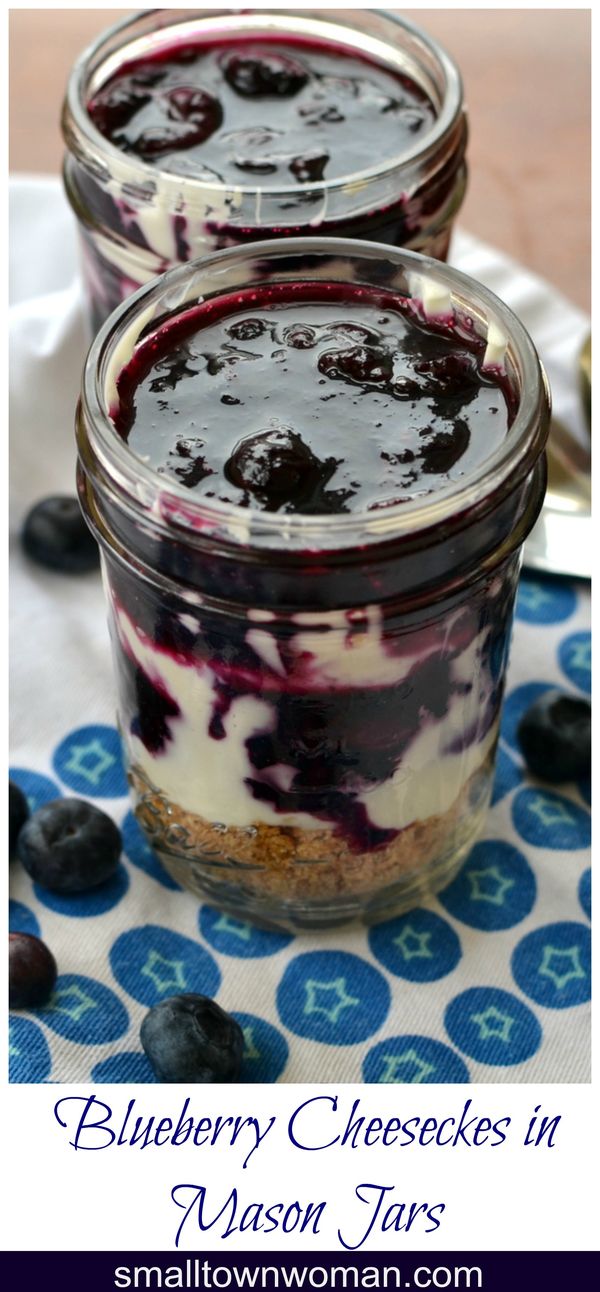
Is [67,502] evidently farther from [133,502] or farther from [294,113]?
[133,502]

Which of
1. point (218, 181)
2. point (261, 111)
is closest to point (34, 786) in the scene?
point (218, 181)

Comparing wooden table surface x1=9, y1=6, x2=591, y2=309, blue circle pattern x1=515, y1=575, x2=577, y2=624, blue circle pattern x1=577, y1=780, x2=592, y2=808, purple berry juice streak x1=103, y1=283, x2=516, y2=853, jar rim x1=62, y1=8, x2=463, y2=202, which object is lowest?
blue circle pattern x1=577, y1=780, x2=592, y2=808

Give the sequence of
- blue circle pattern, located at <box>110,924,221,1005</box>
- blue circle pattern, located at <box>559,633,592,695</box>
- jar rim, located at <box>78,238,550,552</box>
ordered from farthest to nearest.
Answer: blue circle pattern, located at <box>559,633,592,695</box> < blue circle pattern, located at <box>110,924,221,1005</box> < jar rim, located at <box>78,238,550,552</box>

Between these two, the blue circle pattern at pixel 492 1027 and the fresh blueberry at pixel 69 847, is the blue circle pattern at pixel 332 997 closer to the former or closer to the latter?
the blue circle pattern at pixel 492 1027

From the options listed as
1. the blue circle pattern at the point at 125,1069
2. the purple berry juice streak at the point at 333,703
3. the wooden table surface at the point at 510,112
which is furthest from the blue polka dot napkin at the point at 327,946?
the wooden table surface at the point at 510,112

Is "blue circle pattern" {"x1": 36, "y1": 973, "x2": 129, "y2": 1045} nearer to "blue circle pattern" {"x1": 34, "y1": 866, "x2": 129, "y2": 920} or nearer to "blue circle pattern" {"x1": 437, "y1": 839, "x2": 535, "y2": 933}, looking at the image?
"blue circle pattern" {"x1": 34, "y1": 866, "x2": 129, "y2": 920}

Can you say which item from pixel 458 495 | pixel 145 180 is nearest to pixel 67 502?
pixel 145 180

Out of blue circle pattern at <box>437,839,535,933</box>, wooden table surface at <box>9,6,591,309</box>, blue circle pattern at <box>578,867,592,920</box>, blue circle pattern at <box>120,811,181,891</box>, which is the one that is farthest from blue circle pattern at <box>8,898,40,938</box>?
wooden table surface at <box>9,6,591,309</box>
